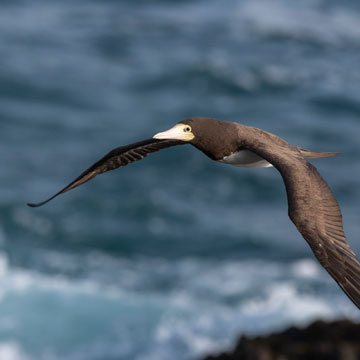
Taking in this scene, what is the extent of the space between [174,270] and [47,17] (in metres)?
20.3

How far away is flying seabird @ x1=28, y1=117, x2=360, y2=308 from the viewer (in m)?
7.36

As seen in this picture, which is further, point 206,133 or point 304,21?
point 304,21

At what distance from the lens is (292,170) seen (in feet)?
26.4

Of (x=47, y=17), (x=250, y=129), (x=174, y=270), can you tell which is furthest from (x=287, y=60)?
(x=250, y=129)

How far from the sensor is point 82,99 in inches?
1238

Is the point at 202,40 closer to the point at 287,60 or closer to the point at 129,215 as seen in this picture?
the point at 287,60

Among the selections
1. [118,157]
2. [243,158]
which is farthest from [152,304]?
[243,158]

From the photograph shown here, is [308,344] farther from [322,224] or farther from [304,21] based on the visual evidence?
[304,21]

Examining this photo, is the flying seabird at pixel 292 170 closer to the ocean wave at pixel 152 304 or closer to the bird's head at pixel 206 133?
the bird's head at pixel 206 133

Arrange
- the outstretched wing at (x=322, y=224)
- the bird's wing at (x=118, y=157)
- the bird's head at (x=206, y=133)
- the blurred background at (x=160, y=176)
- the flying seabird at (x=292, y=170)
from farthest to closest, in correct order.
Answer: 1. the blurred background at (x=160, y=176)
2. the bird's wing at (x=118, y=157)
3. the bird's head at (x=206, y=133)
4. the flying seabird at (x=292, y=170)
5. the outstretched wing at (x=322, y=224)

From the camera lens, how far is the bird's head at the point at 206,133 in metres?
8.66

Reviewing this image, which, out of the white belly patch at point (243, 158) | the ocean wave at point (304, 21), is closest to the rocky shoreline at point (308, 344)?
the white belly patch at point (243, 158)

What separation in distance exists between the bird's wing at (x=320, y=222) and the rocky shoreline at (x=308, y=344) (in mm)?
4166

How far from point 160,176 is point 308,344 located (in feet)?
49.5
